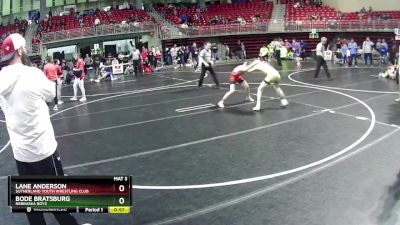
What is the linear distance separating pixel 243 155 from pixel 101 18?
30084 millimetres

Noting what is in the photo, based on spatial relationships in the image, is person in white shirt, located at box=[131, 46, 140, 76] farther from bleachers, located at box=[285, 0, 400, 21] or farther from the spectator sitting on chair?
bleachers, located at box=[285, 0, 400, 21]

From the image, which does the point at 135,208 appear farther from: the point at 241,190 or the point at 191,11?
the point at 191,11

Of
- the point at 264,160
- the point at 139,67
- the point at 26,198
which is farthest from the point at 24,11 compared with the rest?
the point at 26,198

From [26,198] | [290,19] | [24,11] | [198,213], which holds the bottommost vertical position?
[198,213]

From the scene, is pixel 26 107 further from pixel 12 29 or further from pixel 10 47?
pixel 12 29

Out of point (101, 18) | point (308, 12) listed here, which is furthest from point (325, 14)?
point (101, 18)

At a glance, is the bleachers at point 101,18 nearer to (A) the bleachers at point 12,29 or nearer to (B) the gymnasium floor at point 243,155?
(A) the bleachers at point 12,29

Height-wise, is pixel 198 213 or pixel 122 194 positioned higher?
pixel 122 194

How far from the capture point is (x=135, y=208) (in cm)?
590

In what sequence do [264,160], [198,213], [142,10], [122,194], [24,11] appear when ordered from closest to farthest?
1. [122,194]
2. [198,213]
3. [264,160]
4. [142,10]
5. [24,11]

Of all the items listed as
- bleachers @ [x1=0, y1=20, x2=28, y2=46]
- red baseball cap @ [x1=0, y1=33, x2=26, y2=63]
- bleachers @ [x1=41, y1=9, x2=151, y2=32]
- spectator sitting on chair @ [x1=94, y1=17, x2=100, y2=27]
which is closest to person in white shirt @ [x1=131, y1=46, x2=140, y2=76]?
spectator sitting on chair @ [x1=94, y1=17, x2=100, y2=27]

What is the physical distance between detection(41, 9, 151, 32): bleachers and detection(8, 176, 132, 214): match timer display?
103 feet

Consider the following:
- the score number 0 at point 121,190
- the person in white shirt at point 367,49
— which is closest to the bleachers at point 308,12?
the person in white shirt at point 367,49

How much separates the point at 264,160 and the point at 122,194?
4.94m
